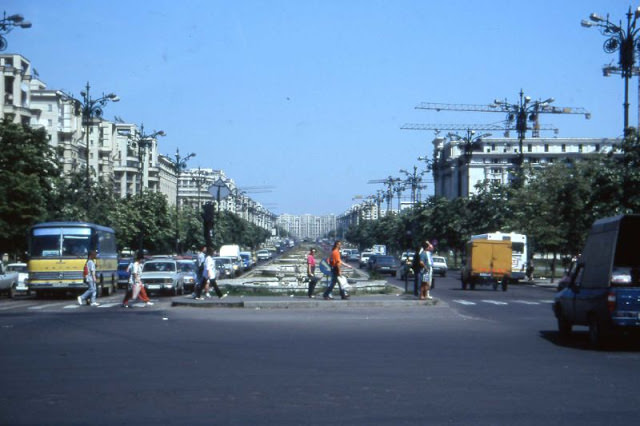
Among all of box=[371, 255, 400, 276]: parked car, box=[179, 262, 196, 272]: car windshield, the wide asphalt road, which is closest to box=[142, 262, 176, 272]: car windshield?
box=[179, 262, 196, 272]: car windshield

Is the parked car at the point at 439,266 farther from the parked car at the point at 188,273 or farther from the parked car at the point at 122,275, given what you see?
the parked car at the point at 188,273

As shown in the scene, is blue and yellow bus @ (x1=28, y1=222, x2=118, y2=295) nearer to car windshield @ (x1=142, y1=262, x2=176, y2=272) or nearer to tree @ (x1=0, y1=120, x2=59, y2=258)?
car windshield @ (x1=142, y1=262, x2=176, y2=272)

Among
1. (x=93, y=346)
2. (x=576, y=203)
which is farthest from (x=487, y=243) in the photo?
(x=93, y=346)

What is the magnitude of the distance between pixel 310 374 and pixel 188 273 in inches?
1262

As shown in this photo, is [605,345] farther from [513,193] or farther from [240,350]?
[513,193]

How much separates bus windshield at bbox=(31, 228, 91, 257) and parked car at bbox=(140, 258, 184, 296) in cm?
288

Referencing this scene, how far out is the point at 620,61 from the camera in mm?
37656

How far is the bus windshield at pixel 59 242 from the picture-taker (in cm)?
3769

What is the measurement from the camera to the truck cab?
1536 centimetres

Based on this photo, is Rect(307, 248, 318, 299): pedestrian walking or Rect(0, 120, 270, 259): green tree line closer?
Rect(307, 248, 318, 299): pedestrian walking

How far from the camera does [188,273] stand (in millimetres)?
43594

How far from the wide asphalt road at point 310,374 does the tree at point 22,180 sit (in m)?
26.2

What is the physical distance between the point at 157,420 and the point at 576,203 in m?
48.3

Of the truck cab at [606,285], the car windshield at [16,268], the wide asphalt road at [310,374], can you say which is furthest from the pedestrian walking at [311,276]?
the car windshield at [16,268]
